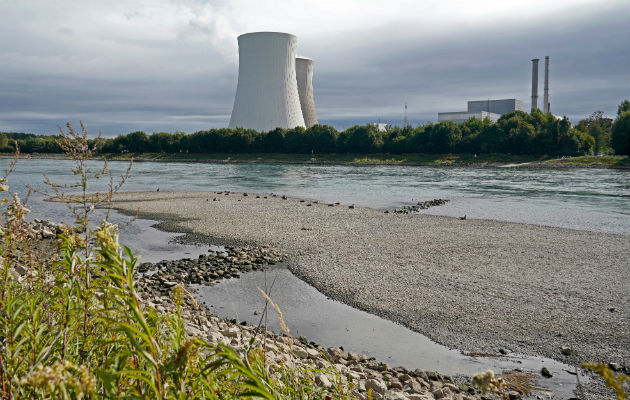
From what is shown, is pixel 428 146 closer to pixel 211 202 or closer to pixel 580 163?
pixel 580 163

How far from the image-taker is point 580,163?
51219 mm

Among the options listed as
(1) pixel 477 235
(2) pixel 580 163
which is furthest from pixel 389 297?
(2) pixel 580 163

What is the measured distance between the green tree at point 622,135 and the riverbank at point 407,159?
6.11ft

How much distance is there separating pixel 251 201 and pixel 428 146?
49129mm

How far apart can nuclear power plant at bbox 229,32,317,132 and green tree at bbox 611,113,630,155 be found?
35066mm

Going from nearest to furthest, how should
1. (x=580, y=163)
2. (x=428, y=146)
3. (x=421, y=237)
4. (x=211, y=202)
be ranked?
(x=421, y=237) < (x=211, y=202) < (x=580, y=163) < (x=428, y=146)

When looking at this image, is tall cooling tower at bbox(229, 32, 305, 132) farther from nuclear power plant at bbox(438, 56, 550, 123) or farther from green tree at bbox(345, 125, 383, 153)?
nuclear power plant at bbox(438, 56, 550, 123)

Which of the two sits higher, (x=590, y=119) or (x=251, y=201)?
(x=590, y=119)

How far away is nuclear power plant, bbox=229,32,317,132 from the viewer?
55.2 metres

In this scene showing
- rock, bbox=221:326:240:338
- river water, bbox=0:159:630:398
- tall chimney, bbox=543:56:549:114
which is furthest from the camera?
tall chimney, bbox=543:56:549:114

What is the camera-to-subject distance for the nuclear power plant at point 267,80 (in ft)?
181

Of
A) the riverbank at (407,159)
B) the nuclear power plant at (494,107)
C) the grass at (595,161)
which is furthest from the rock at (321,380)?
the nuclear power plant at (494,107)

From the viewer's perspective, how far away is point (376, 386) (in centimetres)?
405

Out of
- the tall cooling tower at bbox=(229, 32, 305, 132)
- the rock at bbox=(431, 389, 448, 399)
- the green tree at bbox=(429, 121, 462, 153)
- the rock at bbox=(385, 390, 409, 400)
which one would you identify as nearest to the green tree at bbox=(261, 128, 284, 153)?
the tall cooling tower at bbox=(229, 32, 305, 132)
